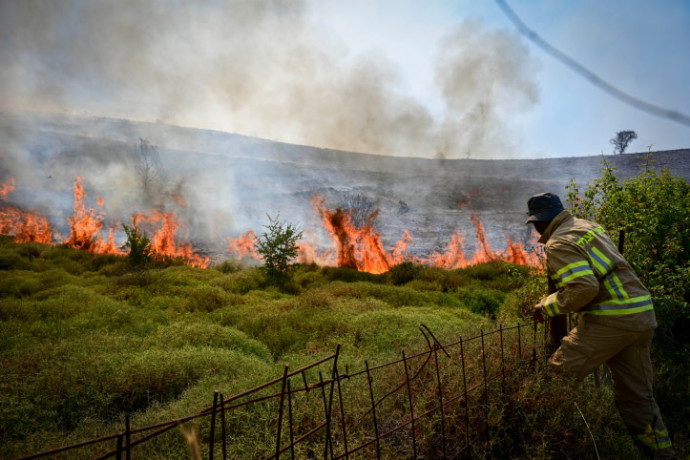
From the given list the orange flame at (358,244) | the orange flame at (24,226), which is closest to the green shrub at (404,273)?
the orange flame at (358,244)

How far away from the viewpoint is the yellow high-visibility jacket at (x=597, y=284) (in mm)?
3053

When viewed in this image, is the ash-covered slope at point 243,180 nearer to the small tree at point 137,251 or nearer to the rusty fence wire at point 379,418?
the small tree at point 137,251

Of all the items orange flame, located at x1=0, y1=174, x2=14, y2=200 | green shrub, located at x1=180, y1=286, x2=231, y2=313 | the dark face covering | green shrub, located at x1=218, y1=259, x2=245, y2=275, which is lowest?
green shrub, located at x1=180, y1=286, x2=231, y2=313

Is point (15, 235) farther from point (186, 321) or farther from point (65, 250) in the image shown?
point (186, 321)

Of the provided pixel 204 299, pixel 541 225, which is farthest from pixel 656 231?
pixel 204 299

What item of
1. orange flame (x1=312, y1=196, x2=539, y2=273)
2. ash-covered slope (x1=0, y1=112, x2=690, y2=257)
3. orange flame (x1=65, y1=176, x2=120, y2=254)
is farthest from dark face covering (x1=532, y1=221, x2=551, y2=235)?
orange flame (x1=65, y1=176, x2=120, y2=254)

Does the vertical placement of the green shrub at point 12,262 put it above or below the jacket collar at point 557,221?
below

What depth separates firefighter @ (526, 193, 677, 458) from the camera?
3.10 m

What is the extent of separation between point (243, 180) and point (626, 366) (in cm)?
2119


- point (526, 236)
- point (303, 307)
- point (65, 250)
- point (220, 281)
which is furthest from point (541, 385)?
point (526, 236)

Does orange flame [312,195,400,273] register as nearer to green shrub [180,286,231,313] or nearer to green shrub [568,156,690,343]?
green shrub [180,286,231,313]

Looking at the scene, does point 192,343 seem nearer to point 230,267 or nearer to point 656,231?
point 656,231

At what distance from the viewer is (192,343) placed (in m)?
5.74

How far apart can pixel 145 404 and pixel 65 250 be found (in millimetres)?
11444
